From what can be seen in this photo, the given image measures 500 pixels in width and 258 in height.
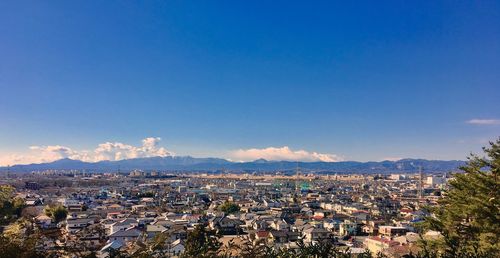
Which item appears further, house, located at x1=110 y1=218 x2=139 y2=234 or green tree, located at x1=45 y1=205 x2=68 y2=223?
green tree, located at x1=45 y1=205 x2=68 y2=223

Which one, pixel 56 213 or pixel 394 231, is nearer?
pixel 394 231

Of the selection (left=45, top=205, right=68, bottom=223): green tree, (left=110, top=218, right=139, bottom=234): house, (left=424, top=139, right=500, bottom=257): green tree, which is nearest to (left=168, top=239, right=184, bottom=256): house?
(left=424, top=139, right=500, bottom=257): green tree

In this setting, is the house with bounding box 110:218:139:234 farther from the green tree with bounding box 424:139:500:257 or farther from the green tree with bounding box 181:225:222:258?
the green tree with bounding box 181:225:222:258

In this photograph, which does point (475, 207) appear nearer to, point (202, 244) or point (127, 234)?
point (202, 244)

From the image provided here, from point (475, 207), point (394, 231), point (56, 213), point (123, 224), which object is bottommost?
point (394, 231)

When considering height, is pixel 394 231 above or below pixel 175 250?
below

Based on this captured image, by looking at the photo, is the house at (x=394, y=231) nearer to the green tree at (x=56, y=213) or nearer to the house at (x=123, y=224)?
the house at (x=123, y=224)

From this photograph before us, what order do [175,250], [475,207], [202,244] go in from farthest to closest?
[475,207]
[175,250]
[202,244]

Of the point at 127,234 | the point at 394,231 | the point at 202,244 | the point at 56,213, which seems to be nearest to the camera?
the point at 202,244

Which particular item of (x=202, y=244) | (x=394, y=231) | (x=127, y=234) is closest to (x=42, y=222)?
(x=202, y=244)
